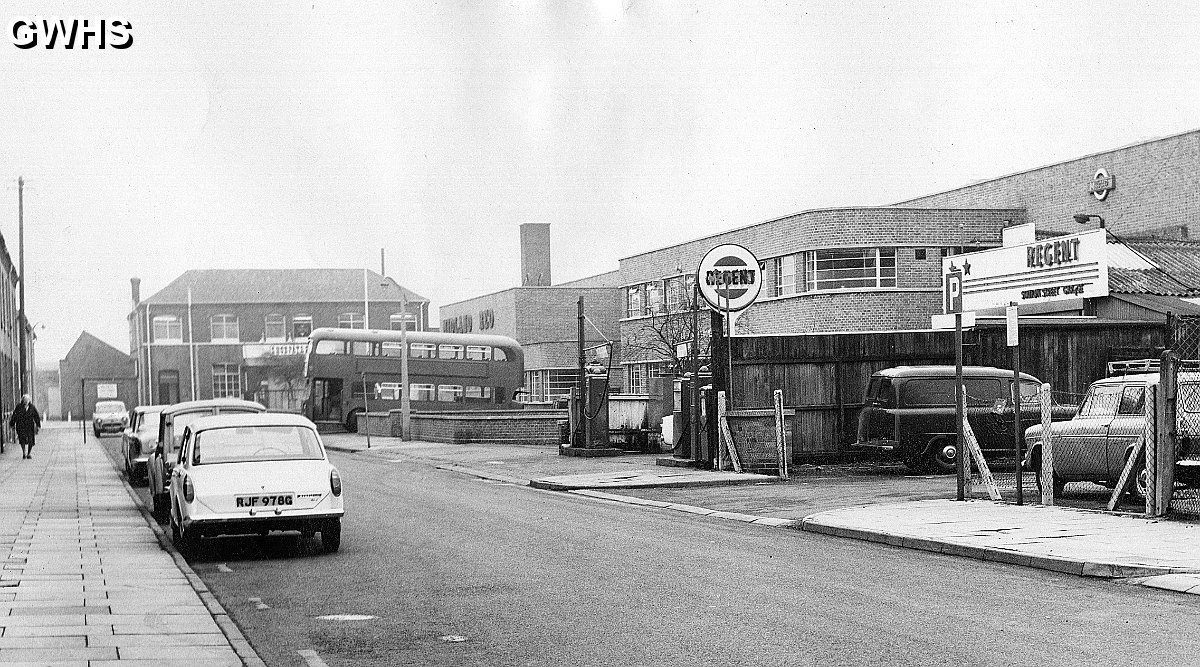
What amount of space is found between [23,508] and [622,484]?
957cm

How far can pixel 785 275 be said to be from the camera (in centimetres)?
5472

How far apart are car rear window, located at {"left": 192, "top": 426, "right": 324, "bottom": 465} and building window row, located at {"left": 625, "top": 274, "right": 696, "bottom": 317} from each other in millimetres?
43520

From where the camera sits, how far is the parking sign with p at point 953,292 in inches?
690

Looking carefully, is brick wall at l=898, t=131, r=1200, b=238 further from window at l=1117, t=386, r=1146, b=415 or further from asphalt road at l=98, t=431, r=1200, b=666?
asphalt road at l=98, t=431, r=1200, b=666

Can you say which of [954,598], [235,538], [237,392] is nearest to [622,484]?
[235,538]

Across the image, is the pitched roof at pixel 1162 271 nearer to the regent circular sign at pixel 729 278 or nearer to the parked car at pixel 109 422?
the regent circular sign at pixel 729 278

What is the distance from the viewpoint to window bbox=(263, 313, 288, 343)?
110 m

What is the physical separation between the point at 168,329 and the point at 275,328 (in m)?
8.25

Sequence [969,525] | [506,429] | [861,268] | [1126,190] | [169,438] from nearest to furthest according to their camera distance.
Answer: [969,525] → [169,438] → [506,429] → [1126,190] → [861,268]

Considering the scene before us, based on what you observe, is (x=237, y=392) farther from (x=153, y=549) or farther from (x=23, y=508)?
(x=153, y=549)

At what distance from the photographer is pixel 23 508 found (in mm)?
21531

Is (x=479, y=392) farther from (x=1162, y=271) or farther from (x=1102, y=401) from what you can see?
(x=1102, y=401)

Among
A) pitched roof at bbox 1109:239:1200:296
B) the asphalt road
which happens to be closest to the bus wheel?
pitched roof at bbox 1109:239:1200:296

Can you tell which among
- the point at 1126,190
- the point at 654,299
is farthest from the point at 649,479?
the point at 654,299
